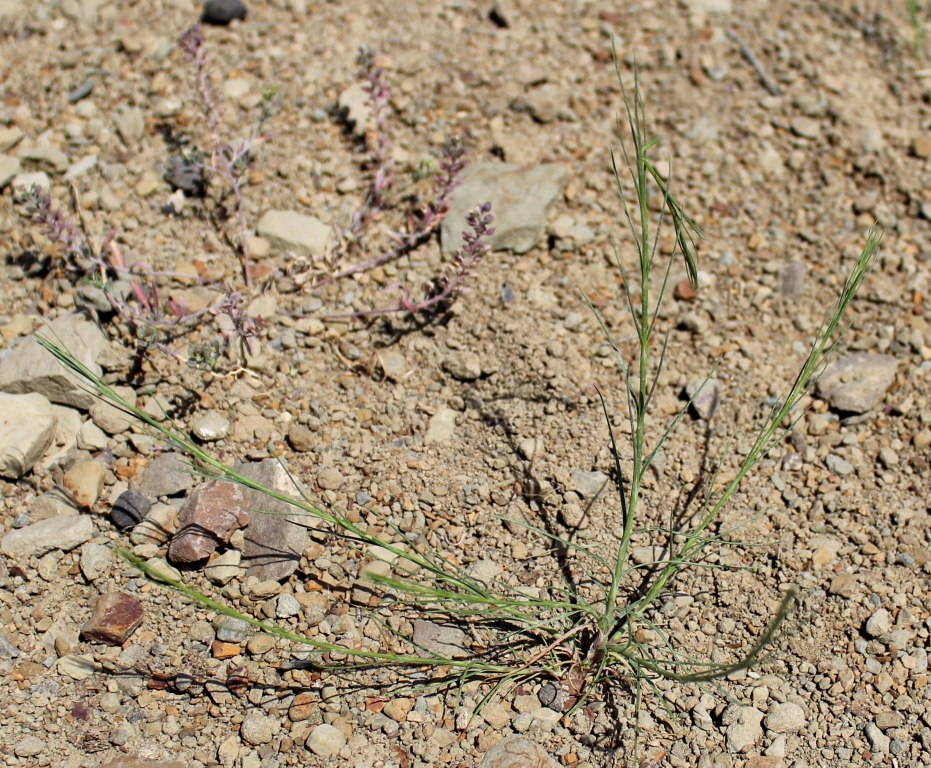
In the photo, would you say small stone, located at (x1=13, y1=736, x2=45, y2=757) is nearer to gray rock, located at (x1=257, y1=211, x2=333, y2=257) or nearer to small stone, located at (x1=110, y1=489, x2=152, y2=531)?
small stone, located at (x1=110, y1=489, x2=152, y2=531)

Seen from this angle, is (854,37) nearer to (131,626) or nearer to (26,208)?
(26,208)

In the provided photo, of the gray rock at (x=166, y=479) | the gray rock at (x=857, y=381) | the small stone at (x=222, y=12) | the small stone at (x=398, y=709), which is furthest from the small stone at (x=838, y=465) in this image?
the small stone at (x=222, y=12)

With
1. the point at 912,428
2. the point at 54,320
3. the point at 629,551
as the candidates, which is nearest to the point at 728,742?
the point at 629,551

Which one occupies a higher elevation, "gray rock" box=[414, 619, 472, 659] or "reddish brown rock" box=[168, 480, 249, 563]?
"reddish brown rock" box=[168, 480, 249, 563]

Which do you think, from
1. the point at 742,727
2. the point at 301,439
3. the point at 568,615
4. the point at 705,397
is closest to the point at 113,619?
the point at 301,439

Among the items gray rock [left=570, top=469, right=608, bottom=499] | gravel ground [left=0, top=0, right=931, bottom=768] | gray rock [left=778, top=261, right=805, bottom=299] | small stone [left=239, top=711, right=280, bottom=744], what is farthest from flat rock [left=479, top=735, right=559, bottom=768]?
gray rock [left=778, top=261, right=805, bottom=299]

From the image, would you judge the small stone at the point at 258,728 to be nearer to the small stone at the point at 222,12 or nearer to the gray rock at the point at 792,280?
the gray rock at the point at 792,280

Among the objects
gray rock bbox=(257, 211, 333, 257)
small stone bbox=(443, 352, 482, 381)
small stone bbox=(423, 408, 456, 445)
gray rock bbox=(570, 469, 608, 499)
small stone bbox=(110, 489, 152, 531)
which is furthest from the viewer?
gray rock bbox=(257, 211, 333, 257)
